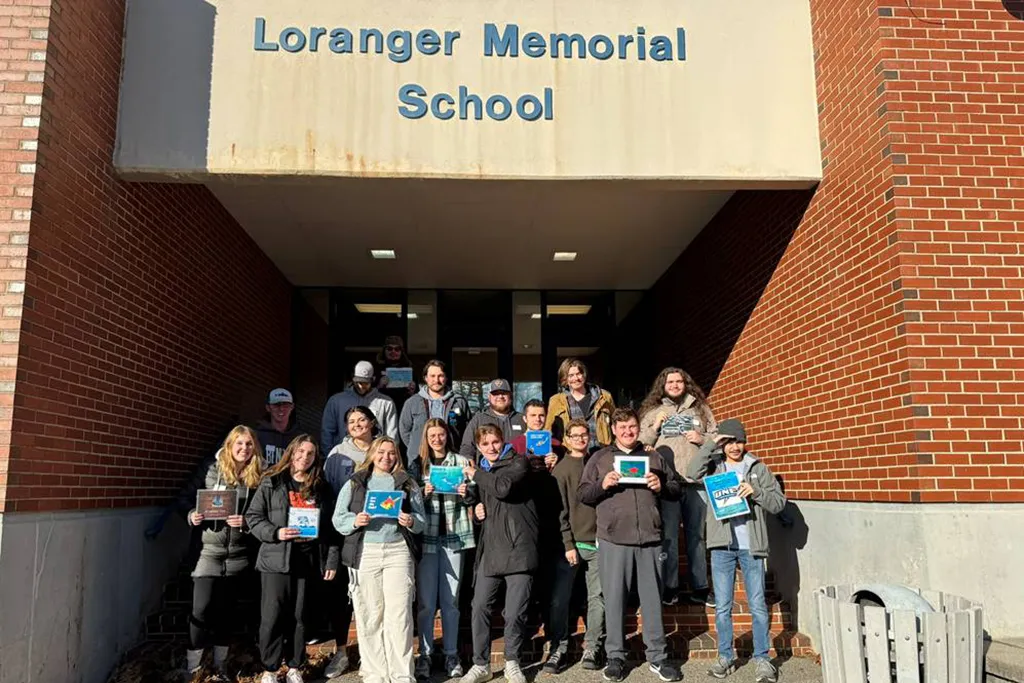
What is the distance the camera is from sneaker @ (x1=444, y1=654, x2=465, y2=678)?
5618 mm

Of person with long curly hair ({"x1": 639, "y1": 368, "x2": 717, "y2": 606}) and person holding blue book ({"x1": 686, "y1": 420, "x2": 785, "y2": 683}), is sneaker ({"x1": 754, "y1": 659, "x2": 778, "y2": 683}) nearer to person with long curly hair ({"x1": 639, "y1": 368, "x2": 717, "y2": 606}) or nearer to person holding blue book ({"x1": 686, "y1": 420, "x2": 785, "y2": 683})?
person holding blue book ({"x1": 686, "y1": 420, "x2": 785, "y2": 683})

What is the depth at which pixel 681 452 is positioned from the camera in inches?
258

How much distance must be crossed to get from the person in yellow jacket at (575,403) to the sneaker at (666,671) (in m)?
1.79

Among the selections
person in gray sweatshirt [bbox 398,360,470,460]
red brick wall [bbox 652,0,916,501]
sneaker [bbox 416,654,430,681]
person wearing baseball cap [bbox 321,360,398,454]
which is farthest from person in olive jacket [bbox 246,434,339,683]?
red brick wall [bbox 652,0,916,501]

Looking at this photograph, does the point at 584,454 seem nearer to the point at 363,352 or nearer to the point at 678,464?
the point at 678,464

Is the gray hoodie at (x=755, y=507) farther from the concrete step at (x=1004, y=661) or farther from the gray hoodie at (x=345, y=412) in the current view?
the gray hoodie at (x=345, y=412)

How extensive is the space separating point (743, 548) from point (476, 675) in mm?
2183

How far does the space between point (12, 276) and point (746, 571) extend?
5.62 meters

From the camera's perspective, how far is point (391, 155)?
21.2 feet

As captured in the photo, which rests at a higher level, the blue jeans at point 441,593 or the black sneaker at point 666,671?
the blue jeans at point 441,593

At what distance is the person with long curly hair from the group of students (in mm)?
46

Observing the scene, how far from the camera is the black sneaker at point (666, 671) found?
17.6 ft

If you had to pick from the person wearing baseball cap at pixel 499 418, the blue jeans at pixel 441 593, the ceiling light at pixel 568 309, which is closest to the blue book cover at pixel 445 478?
the blue jeans at pixel 441 593

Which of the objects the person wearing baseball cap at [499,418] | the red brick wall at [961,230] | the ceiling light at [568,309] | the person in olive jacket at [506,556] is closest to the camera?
the red brick wall at [961,230]
